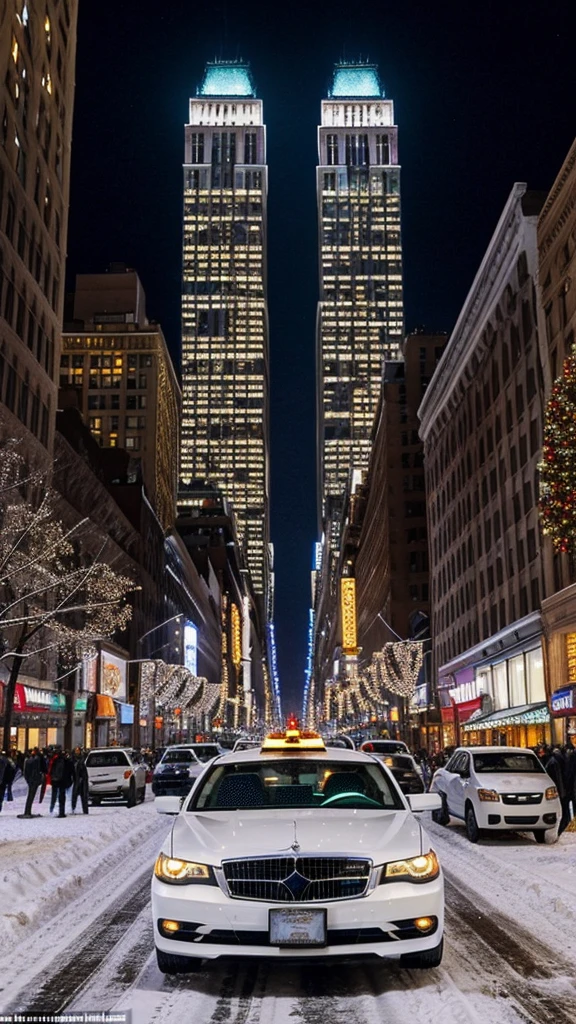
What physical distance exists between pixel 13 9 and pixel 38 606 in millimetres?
30135

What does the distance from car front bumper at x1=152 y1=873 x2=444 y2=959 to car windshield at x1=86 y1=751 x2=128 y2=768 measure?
80.1 ft

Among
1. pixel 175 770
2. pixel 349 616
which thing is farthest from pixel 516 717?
pixel 349 616

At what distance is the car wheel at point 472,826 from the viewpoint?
17.8m

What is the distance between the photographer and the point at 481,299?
6147 cm

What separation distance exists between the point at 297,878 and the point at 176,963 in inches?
49.3

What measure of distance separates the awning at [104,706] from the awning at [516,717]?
23.8m

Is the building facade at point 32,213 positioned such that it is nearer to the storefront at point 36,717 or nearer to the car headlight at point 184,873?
the storefront at point 36,717

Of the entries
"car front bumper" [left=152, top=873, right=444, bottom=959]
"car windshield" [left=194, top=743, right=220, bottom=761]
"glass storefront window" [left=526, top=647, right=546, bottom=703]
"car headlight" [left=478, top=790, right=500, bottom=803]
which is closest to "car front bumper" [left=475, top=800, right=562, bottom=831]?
"car headlight" [left=478, top=790, right=500, bottom=803]

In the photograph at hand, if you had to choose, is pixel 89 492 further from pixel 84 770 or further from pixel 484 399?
pixel 84 770

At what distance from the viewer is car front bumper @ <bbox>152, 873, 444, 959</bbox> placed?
665 cm

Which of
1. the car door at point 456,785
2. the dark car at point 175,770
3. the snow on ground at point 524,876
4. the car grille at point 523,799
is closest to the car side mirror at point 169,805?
the snow on ground at point 524,876

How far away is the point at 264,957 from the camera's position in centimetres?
664

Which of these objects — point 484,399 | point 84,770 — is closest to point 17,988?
point 84,770

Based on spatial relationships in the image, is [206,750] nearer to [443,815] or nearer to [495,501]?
[443,815]
